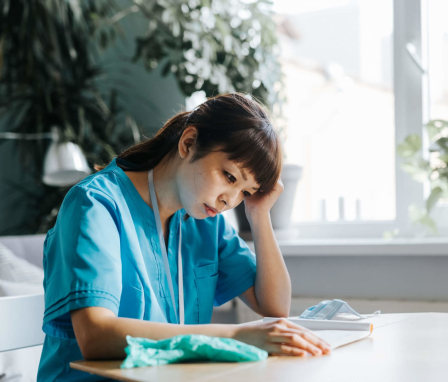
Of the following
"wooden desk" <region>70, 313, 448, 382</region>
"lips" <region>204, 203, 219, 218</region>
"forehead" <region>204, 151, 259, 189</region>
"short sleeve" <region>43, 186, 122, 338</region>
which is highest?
"forehead" <region>204, 151, 259, 189</region>

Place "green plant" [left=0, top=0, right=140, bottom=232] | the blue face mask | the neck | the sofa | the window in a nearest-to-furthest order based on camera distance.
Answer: the blue face mask, the neck, the sofa, the window, "green plant" [left=0, top=0, right=140, bottom=232]

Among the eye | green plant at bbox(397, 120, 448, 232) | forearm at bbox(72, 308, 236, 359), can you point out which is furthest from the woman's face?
green plant at bbox(397, 120, 448, 232)

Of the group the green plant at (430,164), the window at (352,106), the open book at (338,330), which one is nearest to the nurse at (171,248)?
the open book at (338,330)

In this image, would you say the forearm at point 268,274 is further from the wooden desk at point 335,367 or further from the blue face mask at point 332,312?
the wooden desk at point 335,367

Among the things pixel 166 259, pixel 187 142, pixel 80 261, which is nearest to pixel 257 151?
pixel 187 142

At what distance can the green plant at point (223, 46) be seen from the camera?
275cm

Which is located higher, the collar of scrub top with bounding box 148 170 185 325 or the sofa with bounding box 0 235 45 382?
the collar of scrub top with bounding box 148 170 185 325

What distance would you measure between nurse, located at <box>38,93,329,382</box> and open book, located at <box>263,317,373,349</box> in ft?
0.34

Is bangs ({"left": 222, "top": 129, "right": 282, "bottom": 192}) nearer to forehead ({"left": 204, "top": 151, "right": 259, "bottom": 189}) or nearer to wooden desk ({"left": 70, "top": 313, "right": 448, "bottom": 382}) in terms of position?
forehead ({"left": 204, "top": 151, "right": 259, "bottom": 189})

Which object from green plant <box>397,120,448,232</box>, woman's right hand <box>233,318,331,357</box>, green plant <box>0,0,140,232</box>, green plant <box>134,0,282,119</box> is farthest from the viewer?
green plant <box>0,0,140,232</box>

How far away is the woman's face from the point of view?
1238 mm

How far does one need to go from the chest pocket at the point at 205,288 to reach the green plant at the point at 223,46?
4.62 feet

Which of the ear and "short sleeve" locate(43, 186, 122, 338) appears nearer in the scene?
"short sleeve" locate(43, 186, 122, 338)

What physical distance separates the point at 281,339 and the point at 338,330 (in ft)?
0.87
